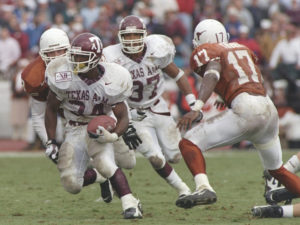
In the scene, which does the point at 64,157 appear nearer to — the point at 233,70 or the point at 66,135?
the point at 66,135

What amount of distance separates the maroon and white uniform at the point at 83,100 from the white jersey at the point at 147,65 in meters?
0.90

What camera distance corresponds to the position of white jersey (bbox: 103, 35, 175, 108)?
7.28 metres

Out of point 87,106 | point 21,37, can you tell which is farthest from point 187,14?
point 87,106

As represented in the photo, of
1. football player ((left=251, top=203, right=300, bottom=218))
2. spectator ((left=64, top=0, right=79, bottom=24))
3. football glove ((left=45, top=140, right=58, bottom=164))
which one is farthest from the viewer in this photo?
spectator ((left=64, top=0, right=79, bottom=24))

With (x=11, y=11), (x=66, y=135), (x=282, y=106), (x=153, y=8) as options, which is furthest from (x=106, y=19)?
(x=66, y=135)

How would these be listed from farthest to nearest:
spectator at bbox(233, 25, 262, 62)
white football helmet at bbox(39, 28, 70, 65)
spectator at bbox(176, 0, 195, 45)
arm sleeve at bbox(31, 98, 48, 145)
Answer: spectator at bbox(176, 0, 195, 45), spectator at bbox(233, 25, 262, 62), arm sleeve at bbox(31, 98, 48, 145), white football helmet at bbox(39, 28, 70, 65)

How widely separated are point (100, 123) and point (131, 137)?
1.84ft

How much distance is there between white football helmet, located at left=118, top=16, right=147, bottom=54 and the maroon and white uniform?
871 mm

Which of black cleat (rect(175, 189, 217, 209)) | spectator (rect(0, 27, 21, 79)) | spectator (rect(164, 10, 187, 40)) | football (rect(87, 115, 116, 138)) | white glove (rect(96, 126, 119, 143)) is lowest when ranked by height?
spectator (rect(0, 27, 21, 79))

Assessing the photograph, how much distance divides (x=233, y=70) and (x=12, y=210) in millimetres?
2146

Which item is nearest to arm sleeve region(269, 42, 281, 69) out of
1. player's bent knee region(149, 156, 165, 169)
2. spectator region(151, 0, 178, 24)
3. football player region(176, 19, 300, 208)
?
spectator region(151, 0, 178, 24)

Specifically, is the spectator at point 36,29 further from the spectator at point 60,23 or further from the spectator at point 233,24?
the spectator at point 233,24

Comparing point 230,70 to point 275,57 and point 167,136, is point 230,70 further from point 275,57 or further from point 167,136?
point 275,57

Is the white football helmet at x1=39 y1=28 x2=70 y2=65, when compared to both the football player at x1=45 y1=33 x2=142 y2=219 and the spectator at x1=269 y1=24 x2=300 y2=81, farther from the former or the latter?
the spectator at x1=269 y1=24 x2=300 y2=81
